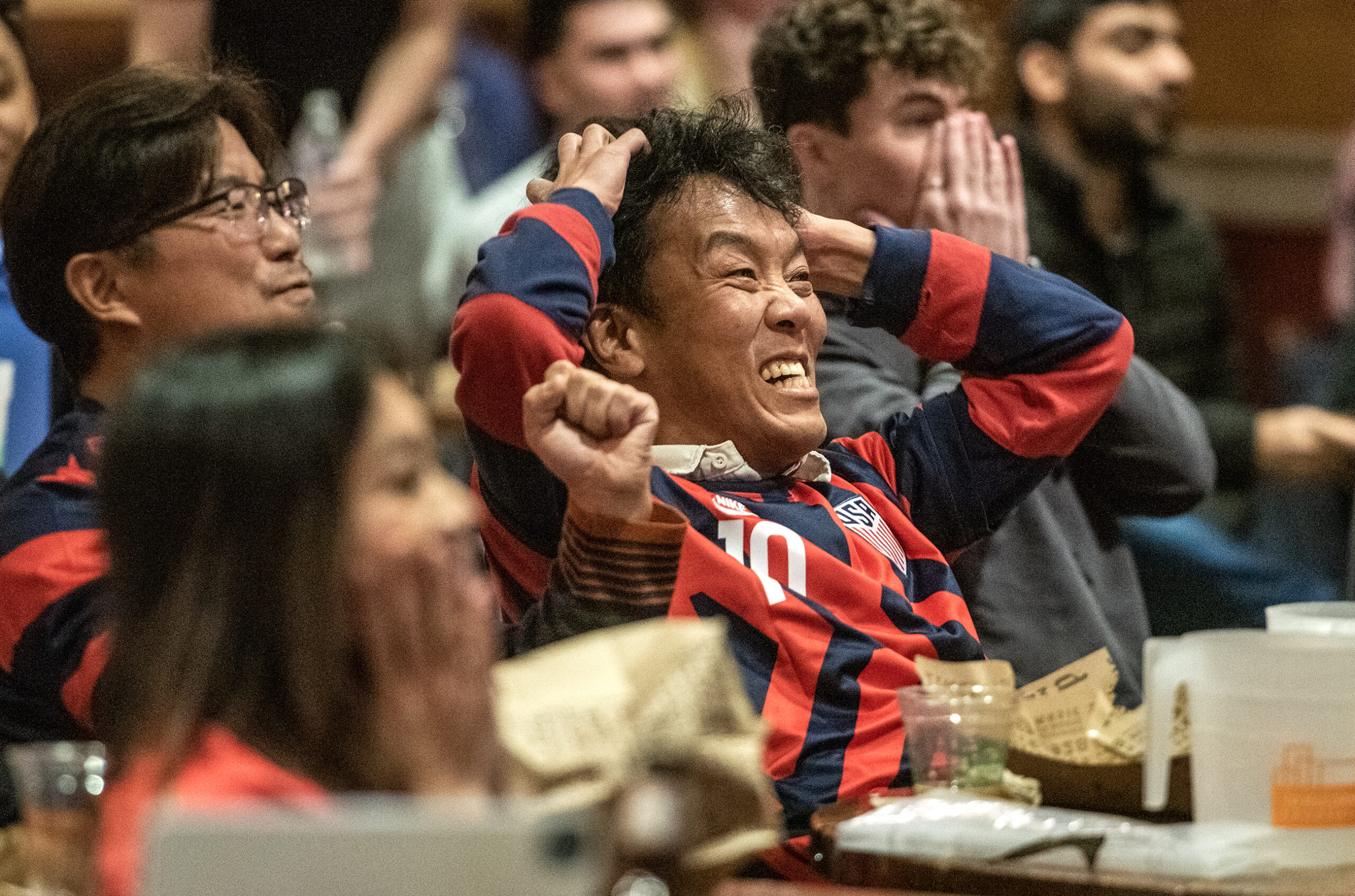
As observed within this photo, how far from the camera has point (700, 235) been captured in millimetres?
1994

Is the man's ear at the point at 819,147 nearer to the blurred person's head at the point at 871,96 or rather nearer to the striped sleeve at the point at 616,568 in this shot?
the blurred person's head at the point at 871,96

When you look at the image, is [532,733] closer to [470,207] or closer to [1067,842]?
[1067,842]

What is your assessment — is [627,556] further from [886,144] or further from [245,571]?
[886,144]

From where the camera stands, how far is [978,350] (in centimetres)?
209

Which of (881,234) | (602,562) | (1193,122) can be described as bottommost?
(1193,122)

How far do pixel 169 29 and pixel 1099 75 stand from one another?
2.28 meters

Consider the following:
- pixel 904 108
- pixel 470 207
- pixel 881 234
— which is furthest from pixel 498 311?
pixel 470 207

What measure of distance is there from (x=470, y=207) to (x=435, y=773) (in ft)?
→ 10.6

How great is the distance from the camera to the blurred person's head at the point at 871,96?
2.60m

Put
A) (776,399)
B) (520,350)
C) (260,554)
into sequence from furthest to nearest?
(776,399) → (520,350) → (260,554)

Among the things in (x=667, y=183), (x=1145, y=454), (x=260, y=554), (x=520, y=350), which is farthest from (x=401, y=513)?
(x=1145, y=454)

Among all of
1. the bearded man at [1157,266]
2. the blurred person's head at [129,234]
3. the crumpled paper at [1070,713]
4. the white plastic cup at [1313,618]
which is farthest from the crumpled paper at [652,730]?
the bearded man at [1157,266]

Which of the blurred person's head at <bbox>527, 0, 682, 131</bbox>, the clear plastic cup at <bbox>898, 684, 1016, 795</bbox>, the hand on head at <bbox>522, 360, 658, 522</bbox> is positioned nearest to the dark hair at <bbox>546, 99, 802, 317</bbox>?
the hand on head at <bbox>522, 360, 658, 522</bbox>

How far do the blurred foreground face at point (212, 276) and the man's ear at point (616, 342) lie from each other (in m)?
0.38
